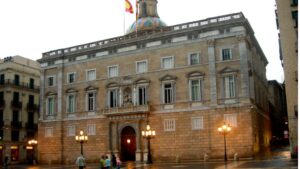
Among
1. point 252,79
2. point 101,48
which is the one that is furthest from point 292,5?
point 101,48

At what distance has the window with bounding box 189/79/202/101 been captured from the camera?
4712 centimetres

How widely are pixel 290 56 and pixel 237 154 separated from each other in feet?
37.5

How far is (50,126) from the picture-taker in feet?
187

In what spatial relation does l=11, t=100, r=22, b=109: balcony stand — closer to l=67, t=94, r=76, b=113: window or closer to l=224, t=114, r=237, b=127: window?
l=67, t=94, r=76, b=113: window

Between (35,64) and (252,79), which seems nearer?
(252,79)

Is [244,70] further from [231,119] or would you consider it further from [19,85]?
[19,85]

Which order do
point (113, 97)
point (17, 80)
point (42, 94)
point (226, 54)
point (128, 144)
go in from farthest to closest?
1. point (17, 80)
2. point (42, 94)
3. point (113, 97)
4. point (128, 144)
5. point (226, 54)

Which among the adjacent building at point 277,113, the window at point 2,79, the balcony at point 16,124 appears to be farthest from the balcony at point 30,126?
the adjacent building at point 277,113

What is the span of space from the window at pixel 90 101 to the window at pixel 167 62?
1021 cm

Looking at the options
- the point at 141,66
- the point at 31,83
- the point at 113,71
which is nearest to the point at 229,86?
the point at 141,66

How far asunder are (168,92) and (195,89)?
3387 millimetres

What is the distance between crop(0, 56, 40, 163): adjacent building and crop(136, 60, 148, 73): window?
2782 cm

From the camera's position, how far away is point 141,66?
51.5 metres

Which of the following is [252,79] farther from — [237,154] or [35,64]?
[35,64]
